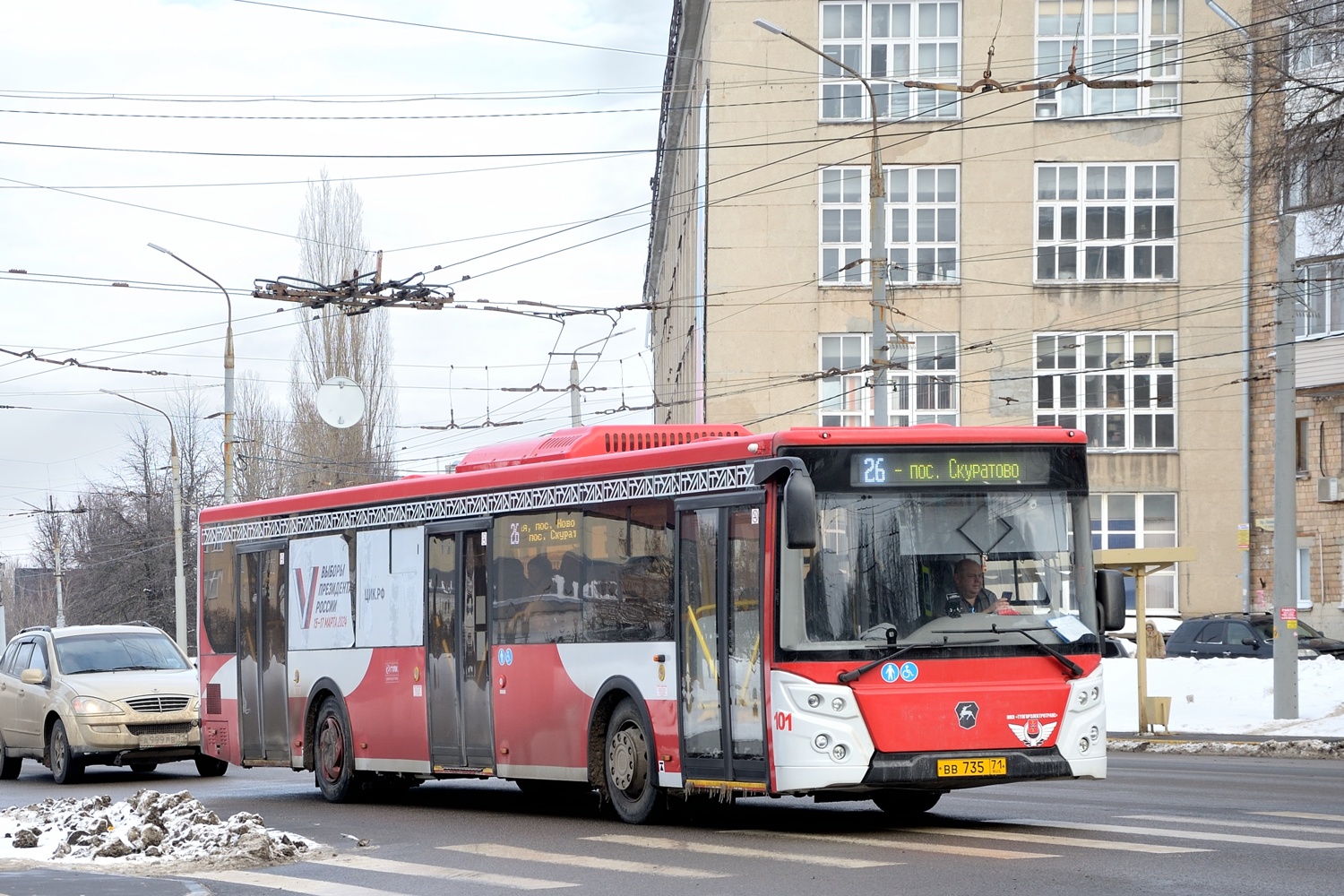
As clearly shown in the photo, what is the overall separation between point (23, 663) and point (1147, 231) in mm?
34717

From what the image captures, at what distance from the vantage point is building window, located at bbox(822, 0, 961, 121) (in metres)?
49.7

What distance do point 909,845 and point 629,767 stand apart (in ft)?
9.23

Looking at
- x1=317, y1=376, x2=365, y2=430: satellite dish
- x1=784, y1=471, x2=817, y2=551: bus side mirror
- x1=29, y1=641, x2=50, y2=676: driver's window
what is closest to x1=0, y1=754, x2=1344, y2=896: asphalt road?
x1=784, y1=471, x2=817, y2=551: bus side mirror

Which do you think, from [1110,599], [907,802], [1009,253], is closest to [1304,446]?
[1009,253]

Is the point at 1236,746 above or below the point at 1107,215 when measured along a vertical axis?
below

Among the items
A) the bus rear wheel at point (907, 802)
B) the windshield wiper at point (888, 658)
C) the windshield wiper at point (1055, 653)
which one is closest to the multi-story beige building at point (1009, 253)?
the bus rear wheel at point (907, 802)

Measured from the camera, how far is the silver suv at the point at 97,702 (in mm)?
21812

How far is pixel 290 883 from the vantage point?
10594 mm

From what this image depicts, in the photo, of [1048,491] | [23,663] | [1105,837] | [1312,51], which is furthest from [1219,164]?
[23,663]

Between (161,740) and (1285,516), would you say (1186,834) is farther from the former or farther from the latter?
(1285,516)

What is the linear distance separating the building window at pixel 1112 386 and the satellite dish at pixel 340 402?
21.4 metres

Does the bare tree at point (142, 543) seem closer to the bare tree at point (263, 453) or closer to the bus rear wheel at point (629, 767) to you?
the bare tree at point (263, 453)

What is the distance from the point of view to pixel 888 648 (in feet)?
39.5

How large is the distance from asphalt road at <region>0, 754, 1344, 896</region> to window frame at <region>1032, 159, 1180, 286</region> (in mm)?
34106
